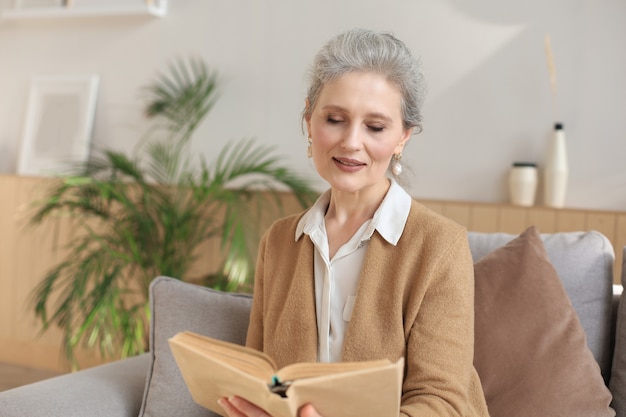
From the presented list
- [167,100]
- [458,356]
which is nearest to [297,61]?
[167,100]

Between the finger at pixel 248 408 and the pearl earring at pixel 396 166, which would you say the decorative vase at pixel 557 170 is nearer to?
the pearl earring at pixel 396 166

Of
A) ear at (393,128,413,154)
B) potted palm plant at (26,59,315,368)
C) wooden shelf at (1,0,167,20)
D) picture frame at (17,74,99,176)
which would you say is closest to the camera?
ear at (393,128,413,154)

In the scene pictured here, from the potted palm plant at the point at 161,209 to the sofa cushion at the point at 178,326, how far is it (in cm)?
129

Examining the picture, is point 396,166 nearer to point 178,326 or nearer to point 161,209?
point 178,326

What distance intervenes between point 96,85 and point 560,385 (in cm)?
319

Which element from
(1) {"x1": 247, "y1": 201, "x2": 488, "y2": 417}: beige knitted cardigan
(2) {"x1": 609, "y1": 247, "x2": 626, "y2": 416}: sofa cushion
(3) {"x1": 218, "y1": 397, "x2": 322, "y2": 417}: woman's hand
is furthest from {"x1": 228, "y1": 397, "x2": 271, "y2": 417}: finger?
(2) {"x1": 609, "y1": 247, "x2": 626, "y2": 416}: sofa cushion

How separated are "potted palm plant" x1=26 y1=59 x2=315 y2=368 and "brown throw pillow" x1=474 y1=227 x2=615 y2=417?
161 cm

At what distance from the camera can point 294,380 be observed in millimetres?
1225

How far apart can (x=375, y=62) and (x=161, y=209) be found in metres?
2.23

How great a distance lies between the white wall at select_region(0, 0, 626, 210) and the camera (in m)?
3.12

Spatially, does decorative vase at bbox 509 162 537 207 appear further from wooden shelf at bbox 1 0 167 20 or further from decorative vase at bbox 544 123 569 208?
wooden shelf at bbox 1 0 167 20

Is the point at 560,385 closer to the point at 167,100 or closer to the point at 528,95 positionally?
the point at 528,95

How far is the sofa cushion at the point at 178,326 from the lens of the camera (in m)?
1.99

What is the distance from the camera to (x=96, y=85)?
4293 millimetres
